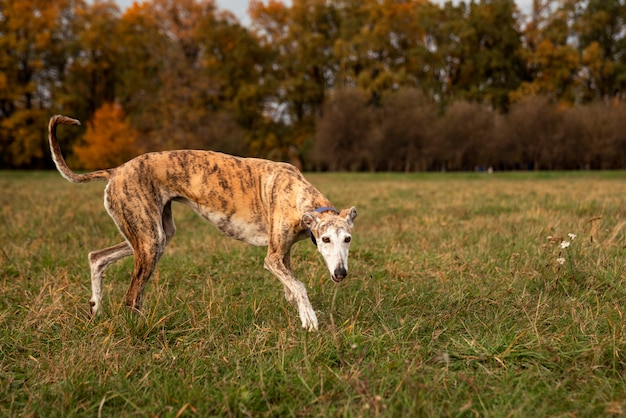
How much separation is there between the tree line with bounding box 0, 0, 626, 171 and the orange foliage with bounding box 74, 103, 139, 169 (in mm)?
102

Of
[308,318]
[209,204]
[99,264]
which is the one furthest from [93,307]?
[308,318]

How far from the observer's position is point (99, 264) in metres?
4.10

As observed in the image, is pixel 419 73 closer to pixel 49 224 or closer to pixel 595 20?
pixel 595 20

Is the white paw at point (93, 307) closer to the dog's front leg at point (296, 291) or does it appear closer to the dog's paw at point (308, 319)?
the dog's front leg at point (296, 291)

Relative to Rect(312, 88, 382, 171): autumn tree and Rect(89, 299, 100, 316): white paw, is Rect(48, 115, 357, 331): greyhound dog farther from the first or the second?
Rect(312, 88, 382, 171): autumn tree

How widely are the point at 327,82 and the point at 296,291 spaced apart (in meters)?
41.1

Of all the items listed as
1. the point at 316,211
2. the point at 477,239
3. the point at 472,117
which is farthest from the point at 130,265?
the point at 472,117

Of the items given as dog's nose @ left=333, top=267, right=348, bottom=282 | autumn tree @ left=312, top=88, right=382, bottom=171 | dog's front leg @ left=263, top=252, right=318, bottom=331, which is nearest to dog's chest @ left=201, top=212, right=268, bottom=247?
dog's front leg @ left=263, top=252, right=318, bottom=331

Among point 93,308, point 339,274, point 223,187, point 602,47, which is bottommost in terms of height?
point 93,308

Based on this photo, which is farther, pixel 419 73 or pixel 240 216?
pixel 419 73

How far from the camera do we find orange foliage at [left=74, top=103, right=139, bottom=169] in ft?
108

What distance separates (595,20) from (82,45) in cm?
4115

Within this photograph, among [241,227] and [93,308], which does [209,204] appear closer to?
[241,227]

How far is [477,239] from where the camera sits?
6.40 meters
